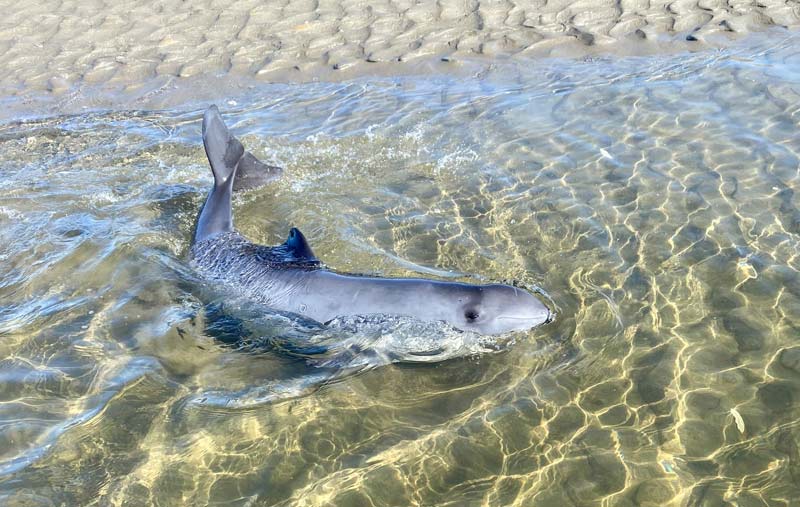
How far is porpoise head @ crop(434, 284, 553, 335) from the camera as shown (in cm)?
536

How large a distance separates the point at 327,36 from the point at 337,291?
341 inches

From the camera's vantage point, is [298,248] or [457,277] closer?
[298,248]

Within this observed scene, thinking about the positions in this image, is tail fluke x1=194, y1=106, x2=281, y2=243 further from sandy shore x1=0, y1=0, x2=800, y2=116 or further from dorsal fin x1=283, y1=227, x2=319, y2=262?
sandy shore x1=0, y1=0, x2=800, y2=116

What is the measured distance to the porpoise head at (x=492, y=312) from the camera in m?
5.36

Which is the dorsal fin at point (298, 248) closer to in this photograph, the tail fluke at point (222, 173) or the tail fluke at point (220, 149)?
the tail fluke at point (222, 173)

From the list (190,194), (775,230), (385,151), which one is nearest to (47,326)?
(190,194)

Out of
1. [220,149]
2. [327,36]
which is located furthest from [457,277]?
[327,36]

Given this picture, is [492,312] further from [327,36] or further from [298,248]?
[327,36]

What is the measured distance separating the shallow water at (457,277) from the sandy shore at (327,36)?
1777 mm

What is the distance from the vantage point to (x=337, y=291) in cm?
561

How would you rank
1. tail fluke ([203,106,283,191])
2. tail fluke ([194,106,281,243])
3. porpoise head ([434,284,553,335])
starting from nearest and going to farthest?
porpoise head ([434,284,553,335]) < tail fluke ([194,106,281,243]) < tail fluke ([203,106,283,191])

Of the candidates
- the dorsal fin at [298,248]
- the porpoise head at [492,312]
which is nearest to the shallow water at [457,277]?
the porpoise head at [492,312]

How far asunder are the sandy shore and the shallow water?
5.83 feet

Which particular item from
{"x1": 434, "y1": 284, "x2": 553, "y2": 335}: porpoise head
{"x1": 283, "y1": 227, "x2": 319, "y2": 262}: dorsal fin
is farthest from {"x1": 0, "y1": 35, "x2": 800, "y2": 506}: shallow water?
{"x1": 283, "y1": 227, "x2": 319, "y2": 262}: dorsal fin
